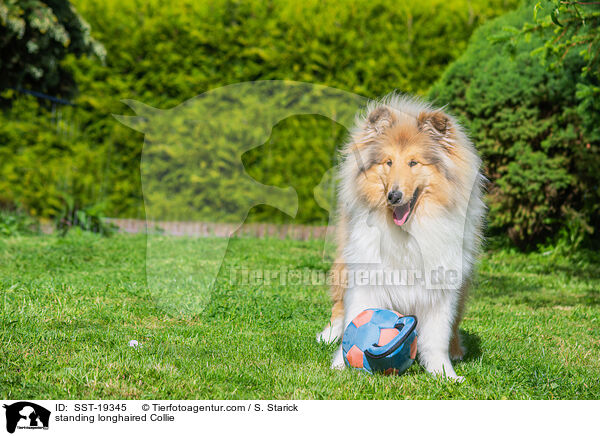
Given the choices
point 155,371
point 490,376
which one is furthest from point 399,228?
point 155,371

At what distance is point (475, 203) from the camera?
3391 mm

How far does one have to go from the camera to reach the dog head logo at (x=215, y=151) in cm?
679

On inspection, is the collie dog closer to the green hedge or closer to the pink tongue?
the pink tongue

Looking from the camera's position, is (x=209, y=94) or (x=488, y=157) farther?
(x=209, y=94)

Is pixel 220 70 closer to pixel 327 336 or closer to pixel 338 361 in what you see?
pixel 327 336

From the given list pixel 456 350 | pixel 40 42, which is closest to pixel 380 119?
pixel 456 350

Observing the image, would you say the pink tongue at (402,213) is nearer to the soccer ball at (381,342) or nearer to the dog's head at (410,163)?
the dog's head at (410,163)

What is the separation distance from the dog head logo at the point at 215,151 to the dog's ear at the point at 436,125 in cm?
355

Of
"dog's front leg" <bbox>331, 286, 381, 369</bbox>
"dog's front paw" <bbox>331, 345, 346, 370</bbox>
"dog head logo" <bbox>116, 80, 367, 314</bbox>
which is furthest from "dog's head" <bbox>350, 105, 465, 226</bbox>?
"dog head logo" <bbox>116, 80, 367, 314</bbox>

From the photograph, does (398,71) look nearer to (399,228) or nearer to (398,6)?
(398,6)
